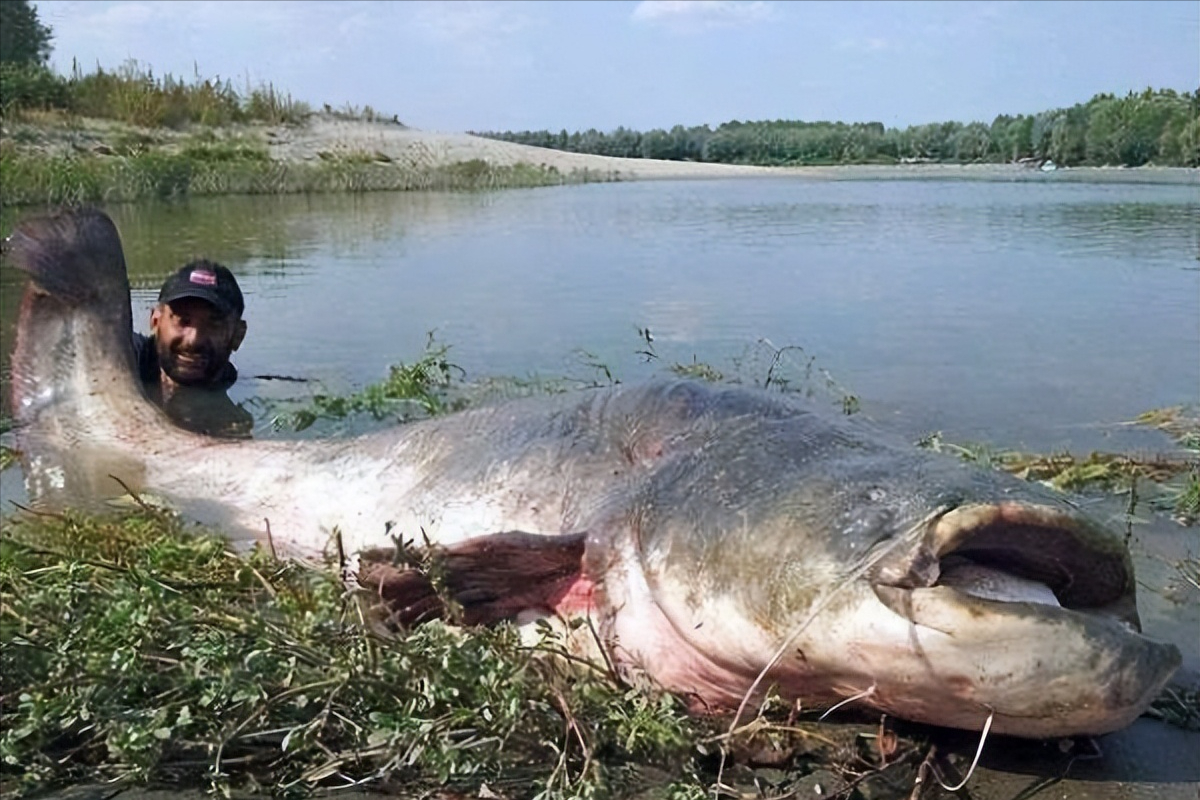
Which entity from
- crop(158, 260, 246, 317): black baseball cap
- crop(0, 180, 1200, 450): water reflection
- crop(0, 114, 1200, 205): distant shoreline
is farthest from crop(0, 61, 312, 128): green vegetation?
crop(158, 260, 246, 317): black baseball cap

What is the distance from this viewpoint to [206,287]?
6.05 m

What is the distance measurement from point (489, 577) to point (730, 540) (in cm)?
66

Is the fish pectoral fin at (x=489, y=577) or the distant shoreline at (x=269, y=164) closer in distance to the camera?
the fish pectoral fin at (x=489, y=577)

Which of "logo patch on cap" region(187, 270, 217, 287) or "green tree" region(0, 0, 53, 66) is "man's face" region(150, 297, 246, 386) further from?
"green tree" region(0, 0, 53, 66)

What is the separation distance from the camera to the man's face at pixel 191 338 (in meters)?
6.07

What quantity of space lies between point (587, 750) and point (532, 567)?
736 millimetres

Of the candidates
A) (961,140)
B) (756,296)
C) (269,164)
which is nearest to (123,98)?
(269,164)

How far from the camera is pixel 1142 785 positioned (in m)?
2.30

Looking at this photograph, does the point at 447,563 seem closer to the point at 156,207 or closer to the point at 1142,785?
the point at 1142,785

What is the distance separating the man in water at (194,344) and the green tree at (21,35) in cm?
2908

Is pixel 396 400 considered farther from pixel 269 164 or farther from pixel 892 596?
pixel 269 164

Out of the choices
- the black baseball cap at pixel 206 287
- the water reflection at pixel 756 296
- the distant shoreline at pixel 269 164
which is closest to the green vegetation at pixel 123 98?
the distant shoreline at pixel 269 164

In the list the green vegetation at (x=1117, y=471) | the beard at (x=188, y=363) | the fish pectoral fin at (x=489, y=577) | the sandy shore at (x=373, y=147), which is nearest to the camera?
the fish pectoral fin at (x=489, y=577)

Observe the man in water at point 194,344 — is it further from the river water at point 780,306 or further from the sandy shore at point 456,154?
the sandy shore at point 456,154
